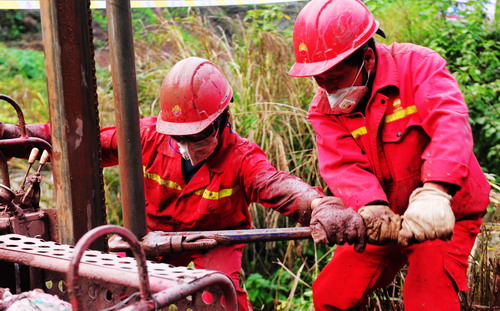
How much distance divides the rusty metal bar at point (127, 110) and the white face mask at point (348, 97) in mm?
958

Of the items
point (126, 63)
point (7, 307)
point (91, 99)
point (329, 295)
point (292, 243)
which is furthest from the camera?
point (292, 243)

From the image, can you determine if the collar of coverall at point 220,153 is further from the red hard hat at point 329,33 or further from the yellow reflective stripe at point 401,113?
the yellow reflective stripe at point 401,113

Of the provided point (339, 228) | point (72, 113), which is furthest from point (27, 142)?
point (339, 228)

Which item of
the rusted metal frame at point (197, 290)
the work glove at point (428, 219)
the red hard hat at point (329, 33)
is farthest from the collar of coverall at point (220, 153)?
the rusted metal frame at point (197, 290)

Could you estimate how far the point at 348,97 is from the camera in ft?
9.02

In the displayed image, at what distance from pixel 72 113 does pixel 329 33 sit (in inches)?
49.2

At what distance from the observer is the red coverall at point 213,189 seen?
3.03 metres

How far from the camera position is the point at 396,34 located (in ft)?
18.5

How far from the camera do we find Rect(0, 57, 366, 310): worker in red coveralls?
9.90ft

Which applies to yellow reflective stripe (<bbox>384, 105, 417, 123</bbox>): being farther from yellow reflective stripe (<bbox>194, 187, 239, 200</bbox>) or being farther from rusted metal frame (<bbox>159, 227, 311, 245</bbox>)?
yellow reflective stripe (<bbox>194, 187, 239, 200</bbox>)

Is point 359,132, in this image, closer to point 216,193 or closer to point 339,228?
point 339,228

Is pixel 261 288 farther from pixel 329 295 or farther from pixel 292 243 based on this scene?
pixel 329 295

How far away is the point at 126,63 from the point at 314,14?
0.93 metres

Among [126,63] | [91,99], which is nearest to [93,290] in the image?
[91,99]
